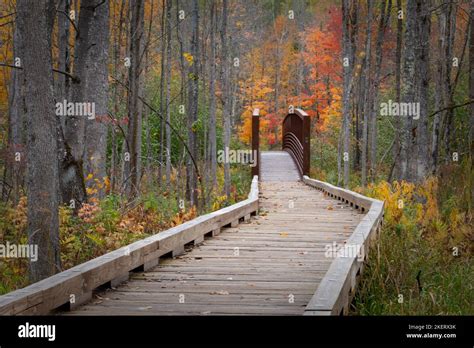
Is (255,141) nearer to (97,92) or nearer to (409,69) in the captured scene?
(409,69)

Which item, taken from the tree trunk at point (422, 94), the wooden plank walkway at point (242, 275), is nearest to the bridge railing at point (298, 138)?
the tree trunk at point (422, 94)

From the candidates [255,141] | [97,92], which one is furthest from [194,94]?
[255,141]

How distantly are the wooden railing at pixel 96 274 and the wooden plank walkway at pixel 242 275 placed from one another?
108mm

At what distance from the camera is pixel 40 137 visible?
21.9 feet

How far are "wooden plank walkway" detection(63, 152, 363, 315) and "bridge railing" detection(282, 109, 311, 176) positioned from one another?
36.8 feet

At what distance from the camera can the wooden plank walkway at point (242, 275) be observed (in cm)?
528

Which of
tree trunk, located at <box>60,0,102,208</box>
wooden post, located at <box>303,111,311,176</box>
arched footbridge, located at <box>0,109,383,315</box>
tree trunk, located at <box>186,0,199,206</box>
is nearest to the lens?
arched footbridge, located at <box>0,109,383,315</box>

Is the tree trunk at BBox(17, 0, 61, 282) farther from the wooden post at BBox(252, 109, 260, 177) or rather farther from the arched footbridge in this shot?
the wooden post at BBox(252, 109, 260, 177)

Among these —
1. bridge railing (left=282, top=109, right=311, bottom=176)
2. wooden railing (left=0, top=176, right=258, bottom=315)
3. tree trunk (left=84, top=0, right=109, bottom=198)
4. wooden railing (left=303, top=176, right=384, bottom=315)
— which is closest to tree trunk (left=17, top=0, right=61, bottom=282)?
wooden railing (left=0, top=176, right=258, bottom=315)

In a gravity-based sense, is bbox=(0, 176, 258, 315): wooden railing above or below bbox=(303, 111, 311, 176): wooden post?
below

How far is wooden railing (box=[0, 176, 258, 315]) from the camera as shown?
14.4ft

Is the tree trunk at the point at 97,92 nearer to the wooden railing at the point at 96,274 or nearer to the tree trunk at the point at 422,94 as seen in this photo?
the wooden railing at the point at 96,274

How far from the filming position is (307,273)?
22.4ft
